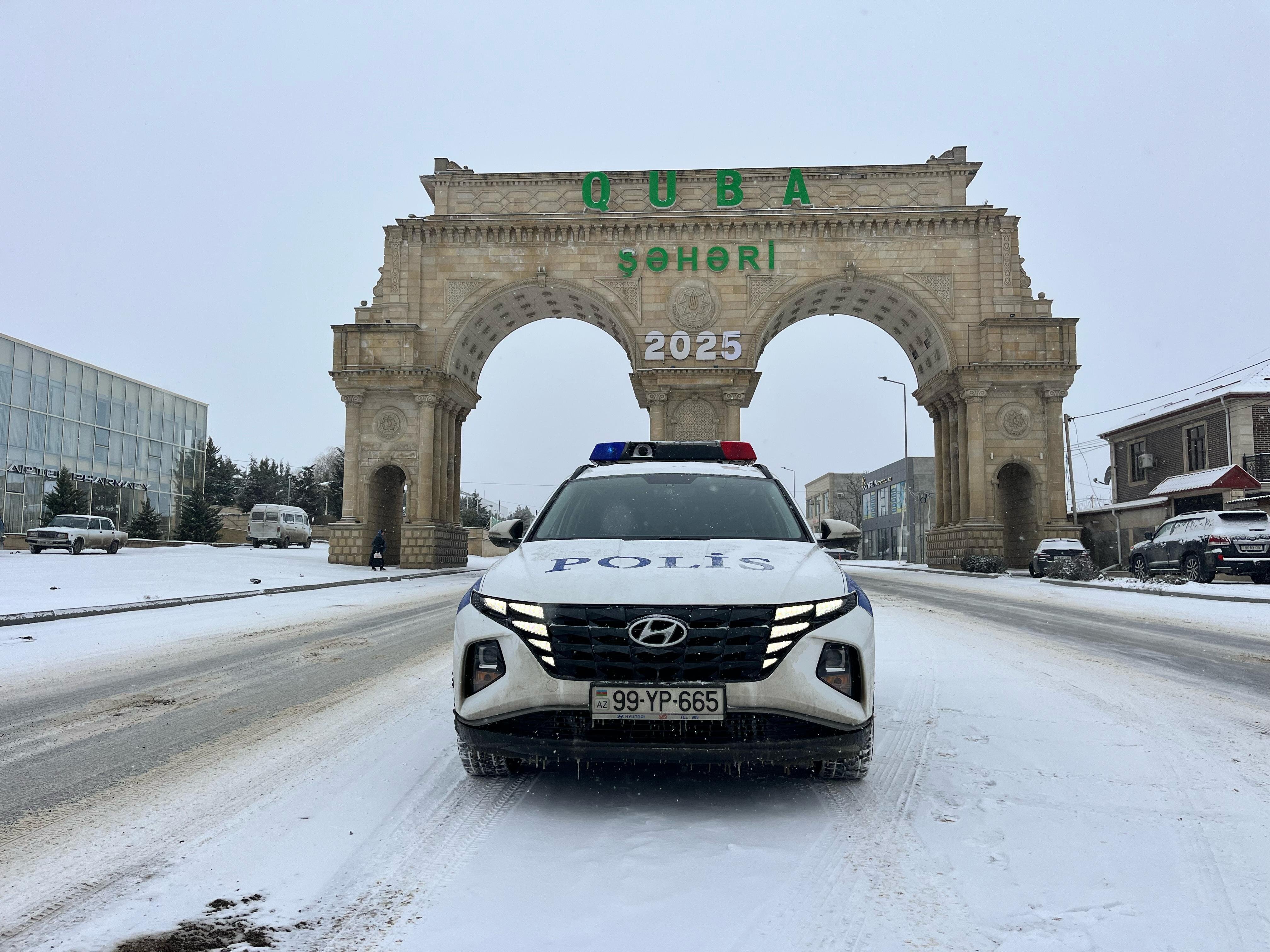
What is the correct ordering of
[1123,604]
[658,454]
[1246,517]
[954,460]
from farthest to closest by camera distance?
[954,460]
[1246,517]
[1123,604]
[658,454]

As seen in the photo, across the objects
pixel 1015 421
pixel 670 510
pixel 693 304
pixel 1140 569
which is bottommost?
pixel 1140 569

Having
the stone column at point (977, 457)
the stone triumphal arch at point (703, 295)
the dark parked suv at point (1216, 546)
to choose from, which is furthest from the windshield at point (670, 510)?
the stone column at point (977, 457)

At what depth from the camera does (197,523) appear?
50.5 m

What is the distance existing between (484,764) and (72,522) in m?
34.3

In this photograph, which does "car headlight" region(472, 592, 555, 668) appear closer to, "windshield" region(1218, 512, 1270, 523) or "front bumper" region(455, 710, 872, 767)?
"front bumper" region(455, 710, 872, 767)

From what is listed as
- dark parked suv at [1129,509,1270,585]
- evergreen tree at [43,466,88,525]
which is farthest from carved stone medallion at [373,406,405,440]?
dark parked suv at [1129,509,1270,585]

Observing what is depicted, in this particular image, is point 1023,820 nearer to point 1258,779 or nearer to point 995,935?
point 995,935

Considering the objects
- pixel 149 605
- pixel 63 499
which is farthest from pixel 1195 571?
pixel 63 499

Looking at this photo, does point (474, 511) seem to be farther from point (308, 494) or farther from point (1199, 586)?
point (1199, 586)

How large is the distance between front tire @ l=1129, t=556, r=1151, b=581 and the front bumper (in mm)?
21478

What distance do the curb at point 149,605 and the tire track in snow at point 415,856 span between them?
9.47 metres

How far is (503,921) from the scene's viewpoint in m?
2.48

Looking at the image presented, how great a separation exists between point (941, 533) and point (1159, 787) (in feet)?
111

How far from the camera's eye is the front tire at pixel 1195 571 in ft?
65.2
